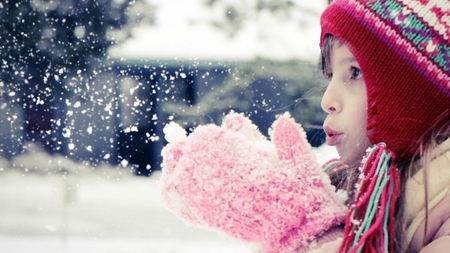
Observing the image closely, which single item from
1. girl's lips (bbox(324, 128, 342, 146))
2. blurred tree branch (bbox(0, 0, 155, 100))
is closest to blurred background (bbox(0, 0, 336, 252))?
blurred tree branch (bbox(0, 0, 155, 100))

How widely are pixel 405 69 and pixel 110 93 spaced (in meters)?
0.86

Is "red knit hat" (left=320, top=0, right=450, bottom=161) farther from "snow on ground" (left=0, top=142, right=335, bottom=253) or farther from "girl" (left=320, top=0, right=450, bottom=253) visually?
"snow on ground" (left=0, top=142, right=335, bottom=253)

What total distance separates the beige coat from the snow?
0.65 meters

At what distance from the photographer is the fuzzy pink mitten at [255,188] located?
0.48 m

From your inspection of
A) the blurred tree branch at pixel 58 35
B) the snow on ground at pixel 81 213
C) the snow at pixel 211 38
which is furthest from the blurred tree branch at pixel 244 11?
the snow on ground at pixel 81 213

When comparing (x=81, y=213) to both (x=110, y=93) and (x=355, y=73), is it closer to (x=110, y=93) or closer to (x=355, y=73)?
(x=110, y=93)

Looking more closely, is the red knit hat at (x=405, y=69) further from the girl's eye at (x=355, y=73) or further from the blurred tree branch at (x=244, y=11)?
the blurred tree branch at (x=244, y=11)

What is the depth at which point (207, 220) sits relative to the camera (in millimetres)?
498

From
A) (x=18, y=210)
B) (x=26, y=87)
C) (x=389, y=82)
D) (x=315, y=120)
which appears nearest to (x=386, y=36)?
(x=389, y=82)

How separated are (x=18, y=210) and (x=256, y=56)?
758 millimetres

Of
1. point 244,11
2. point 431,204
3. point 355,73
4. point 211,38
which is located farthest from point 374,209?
point 244,11

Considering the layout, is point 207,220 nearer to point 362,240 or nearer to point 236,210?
point 236,210

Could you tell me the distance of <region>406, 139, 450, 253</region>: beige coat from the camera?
472 mm

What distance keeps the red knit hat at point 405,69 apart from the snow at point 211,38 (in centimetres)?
60
